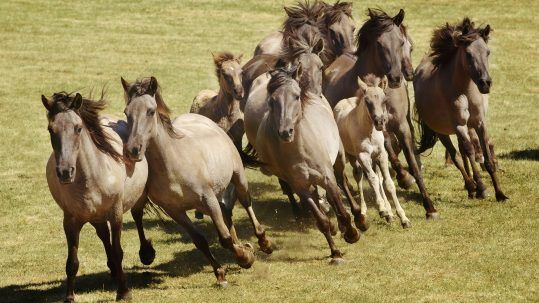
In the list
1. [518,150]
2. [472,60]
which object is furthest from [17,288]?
[518,150]

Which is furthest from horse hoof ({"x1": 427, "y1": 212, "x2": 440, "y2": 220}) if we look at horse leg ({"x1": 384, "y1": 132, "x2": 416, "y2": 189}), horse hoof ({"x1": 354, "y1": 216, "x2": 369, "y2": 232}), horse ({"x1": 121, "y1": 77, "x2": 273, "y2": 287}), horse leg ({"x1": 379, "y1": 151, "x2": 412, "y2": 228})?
horse ({"x1": 121, "y1": 77, "x2": 273, "y2": 287})

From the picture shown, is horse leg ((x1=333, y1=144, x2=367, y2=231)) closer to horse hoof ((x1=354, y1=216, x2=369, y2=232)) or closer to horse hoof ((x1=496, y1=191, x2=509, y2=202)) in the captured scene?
horse hoof ((x1=354, y1=216, x2=369, y2=232))

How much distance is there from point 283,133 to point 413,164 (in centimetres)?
359

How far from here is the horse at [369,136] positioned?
13.0 m

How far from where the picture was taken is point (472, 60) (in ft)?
47.1

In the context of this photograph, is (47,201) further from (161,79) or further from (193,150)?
(161,79)

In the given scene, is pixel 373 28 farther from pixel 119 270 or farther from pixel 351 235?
pixel 119 270

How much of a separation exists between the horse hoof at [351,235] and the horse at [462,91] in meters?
3.43

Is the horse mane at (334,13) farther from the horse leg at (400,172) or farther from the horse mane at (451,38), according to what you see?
the horse leg at (400,172)

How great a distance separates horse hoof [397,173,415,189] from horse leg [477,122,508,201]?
120 centimetres

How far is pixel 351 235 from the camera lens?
11.8 m

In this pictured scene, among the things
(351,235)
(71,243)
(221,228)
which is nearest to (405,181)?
(351,235)

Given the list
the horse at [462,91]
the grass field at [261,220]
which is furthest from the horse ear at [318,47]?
the grass field at [261,220]

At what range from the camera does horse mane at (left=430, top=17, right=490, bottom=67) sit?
14586 millimetres
